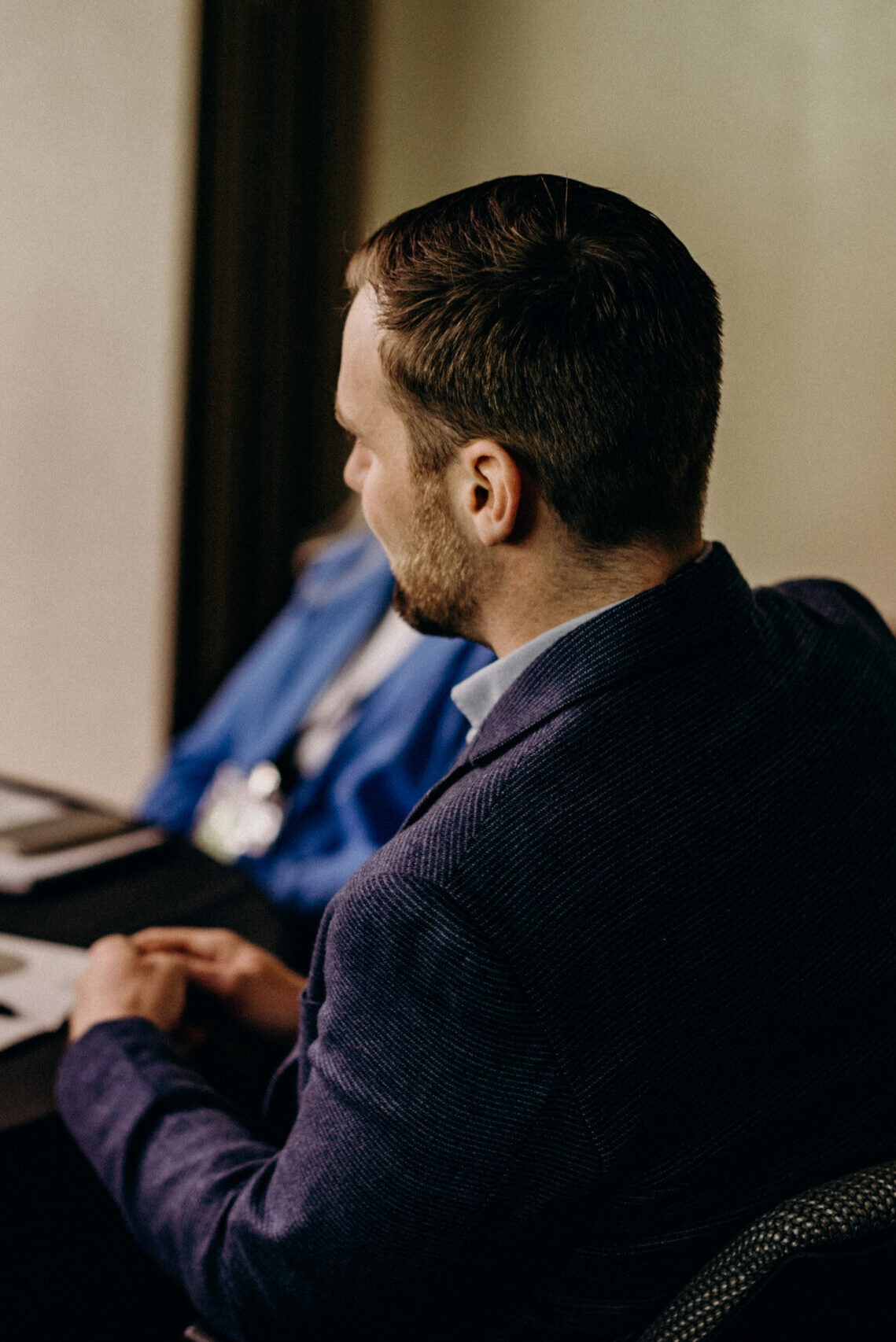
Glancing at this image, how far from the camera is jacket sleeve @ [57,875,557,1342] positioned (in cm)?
63

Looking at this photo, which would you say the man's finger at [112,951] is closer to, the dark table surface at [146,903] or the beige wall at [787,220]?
A: the dark table surface at [146,903]

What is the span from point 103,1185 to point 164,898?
1.48 ft

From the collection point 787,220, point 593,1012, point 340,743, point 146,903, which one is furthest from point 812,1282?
point 787,220

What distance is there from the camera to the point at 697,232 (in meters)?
1.75

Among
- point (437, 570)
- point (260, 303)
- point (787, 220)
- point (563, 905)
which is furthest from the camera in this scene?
point (260, 303)

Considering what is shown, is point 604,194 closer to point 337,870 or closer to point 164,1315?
point 164,1315

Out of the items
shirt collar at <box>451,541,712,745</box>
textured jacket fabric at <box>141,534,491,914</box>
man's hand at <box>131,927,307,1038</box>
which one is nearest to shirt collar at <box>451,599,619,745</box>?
shirt collar at <box>451,541,712,745</box>

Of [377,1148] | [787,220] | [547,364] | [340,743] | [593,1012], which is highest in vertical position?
[787,220]

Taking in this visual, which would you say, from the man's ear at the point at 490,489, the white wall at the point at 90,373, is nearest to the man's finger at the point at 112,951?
→ the man's ear at the point at 490,489

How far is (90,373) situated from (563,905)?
8.69 feet

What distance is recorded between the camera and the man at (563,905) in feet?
2.07

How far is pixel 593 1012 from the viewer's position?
2.04 ft

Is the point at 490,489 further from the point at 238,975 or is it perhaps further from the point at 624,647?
the point at 238,975

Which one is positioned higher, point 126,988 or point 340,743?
point 126,988
